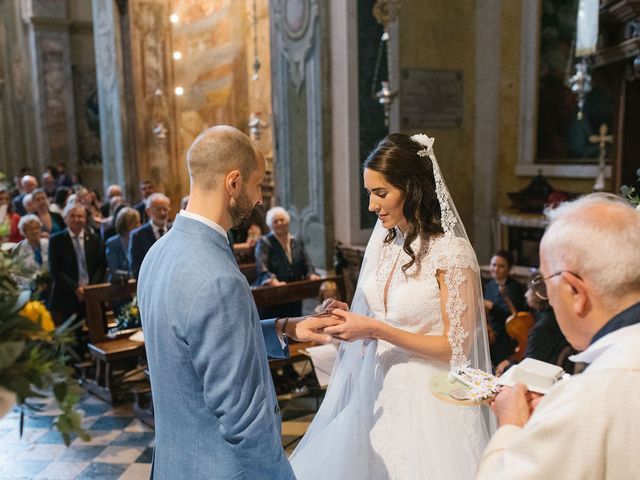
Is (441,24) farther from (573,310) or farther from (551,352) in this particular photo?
(573,310)

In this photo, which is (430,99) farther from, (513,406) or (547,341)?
(513,406)

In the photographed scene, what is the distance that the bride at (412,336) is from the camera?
272cm

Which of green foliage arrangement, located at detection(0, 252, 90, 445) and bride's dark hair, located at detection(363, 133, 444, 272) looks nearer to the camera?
green foliage arrangement, located at detection(0, 252, 90, 445)

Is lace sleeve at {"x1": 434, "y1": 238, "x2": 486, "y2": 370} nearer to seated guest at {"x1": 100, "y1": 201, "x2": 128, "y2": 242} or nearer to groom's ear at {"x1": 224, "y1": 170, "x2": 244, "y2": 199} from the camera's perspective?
groom's ear at {"x1": 224, "y1": 170, "x2": 244, "y2": 199}

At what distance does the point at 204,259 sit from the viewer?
1.94 m

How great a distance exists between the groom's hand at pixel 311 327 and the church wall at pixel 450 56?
228 inches

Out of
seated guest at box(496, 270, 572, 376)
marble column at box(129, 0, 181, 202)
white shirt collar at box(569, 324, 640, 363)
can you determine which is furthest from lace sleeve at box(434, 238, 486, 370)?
marble column at box(129, 0, 181, 202)

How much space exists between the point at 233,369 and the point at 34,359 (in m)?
0.56

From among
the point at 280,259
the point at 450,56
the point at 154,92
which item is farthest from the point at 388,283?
the point at 154,92

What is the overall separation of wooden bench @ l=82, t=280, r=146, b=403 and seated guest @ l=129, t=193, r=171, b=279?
1.50ft

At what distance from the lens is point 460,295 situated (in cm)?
272

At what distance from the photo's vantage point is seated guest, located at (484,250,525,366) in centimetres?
509

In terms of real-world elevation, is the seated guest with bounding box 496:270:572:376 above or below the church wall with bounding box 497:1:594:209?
below

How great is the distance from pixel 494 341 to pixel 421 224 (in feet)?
8.32
